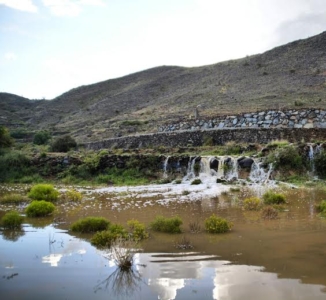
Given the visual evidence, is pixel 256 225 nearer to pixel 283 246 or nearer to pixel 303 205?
pixel 283 246

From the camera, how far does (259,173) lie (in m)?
21.4

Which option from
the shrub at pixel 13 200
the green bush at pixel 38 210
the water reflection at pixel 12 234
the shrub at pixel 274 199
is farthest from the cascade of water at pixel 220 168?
the water reflection at pixel 12 234

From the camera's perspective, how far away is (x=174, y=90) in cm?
6419

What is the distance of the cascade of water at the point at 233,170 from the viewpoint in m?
21.7

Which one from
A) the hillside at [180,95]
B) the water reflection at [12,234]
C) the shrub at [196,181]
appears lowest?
the water reflection at [12,234]

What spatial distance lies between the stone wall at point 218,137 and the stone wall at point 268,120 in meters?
1.68

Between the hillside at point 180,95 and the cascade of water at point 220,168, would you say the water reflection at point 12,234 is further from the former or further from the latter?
the hillside at point 180,95

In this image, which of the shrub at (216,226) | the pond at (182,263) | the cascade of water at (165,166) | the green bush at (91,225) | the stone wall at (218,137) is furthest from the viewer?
the stone wall at (218,137)

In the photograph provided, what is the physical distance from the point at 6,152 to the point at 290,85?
32.5m

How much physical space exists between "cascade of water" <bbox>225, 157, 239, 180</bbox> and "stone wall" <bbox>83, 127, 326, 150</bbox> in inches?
230

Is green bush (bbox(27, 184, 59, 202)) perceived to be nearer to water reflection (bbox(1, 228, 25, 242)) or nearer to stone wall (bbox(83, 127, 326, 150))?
water reflection (bbox(1, 228, 25, 242))

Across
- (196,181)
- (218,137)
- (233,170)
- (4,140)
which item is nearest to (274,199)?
(196,181)

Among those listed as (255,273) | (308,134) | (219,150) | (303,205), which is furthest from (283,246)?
(308,134)

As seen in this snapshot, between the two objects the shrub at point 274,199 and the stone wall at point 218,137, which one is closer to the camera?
the shrub at point 274,199
